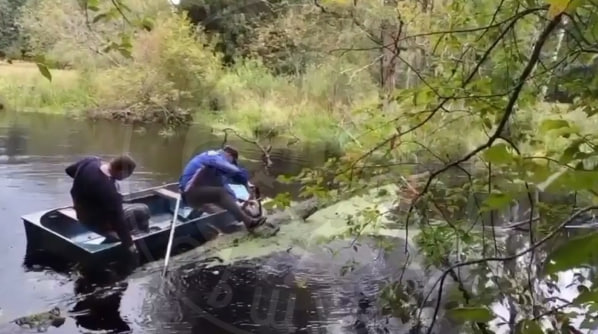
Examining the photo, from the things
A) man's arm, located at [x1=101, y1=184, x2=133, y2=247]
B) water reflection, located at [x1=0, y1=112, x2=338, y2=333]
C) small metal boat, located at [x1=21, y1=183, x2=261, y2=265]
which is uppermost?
man's arm, located at [x1=101, y1=184, x2=133, y2=247]

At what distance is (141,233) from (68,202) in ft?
6.64

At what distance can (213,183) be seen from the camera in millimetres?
7188

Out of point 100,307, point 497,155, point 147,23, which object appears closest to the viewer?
point 497,155

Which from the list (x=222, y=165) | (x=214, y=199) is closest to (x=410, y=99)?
(x=222, y=165)

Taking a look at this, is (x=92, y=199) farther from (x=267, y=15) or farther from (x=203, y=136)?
(x=267, y=15)

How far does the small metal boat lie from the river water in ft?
0.91

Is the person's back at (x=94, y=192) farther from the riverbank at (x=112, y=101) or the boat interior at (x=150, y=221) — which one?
the riverbank at (x=112, y=101)

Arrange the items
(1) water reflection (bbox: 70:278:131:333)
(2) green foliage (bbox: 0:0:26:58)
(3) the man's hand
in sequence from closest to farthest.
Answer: (2) green foliage (bbox: 0:0:26:58) → (1) water reflection (bbox: 70:278:131:333) → (3) the man's hand

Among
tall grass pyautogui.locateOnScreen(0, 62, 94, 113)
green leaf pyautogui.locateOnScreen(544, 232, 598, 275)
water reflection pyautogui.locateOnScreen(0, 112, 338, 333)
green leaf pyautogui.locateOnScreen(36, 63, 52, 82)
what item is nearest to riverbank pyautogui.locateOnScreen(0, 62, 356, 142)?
tall grass pyautogui.locateOnScreen(0, 62, 94, 113)

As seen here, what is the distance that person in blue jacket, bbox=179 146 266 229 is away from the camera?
708cm

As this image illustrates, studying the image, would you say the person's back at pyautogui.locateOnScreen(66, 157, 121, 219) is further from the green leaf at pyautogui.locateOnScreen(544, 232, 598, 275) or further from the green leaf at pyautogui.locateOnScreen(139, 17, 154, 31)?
the green leaf at pyautogui.locateOnScreen(544, 232, 598, 275)

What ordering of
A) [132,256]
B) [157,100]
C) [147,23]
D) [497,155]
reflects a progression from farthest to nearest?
[157,100]
[132,256]
[147,23]
[497,155]

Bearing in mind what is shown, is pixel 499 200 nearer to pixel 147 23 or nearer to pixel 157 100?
pixel 147 23

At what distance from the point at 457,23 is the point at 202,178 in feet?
15.4
